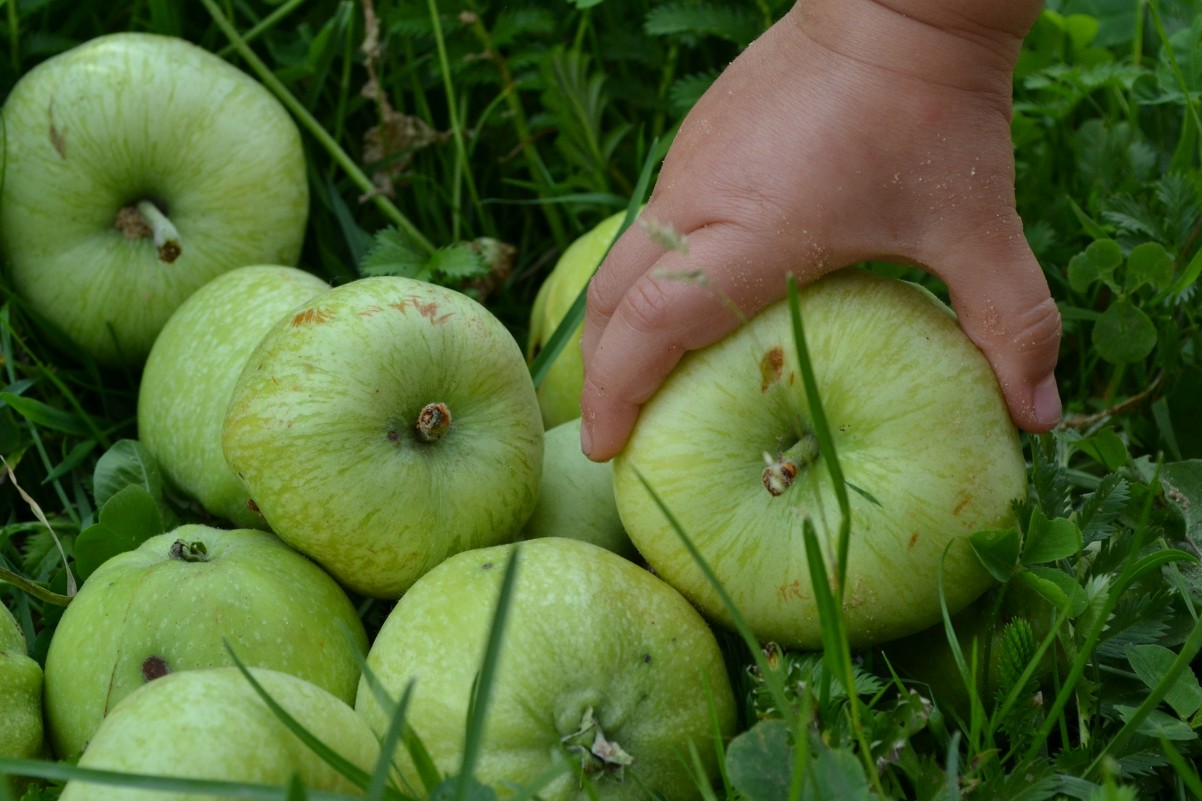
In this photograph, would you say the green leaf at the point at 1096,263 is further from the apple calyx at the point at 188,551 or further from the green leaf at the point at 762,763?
the apple calyx at the point at 188,551

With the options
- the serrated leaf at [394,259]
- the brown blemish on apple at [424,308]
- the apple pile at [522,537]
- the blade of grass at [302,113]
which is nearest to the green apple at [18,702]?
the apple pile at [522,537]

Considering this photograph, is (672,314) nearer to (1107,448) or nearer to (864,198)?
(864,198)

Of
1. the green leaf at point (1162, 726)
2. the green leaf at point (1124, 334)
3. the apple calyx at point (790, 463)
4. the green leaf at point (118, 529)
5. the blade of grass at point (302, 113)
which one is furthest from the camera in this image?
the blade of grass at point (302, 113)

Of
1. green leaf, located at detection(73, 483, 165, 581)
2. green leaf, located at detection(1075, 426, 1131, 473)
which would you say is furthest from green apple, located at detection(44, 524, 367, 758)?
green leaf, located at detection(1075, 426, 1131, 473)

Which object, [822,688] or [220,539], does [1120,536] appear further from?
[220,539]

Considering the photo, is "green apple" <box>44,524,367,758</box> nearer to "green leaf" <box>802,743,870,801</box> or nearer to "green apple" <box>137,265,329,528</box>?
"green apple" <box>137,265,329,528</box>

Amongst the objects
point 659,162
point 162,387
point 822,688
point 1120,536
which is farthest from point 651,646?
point 659,162
